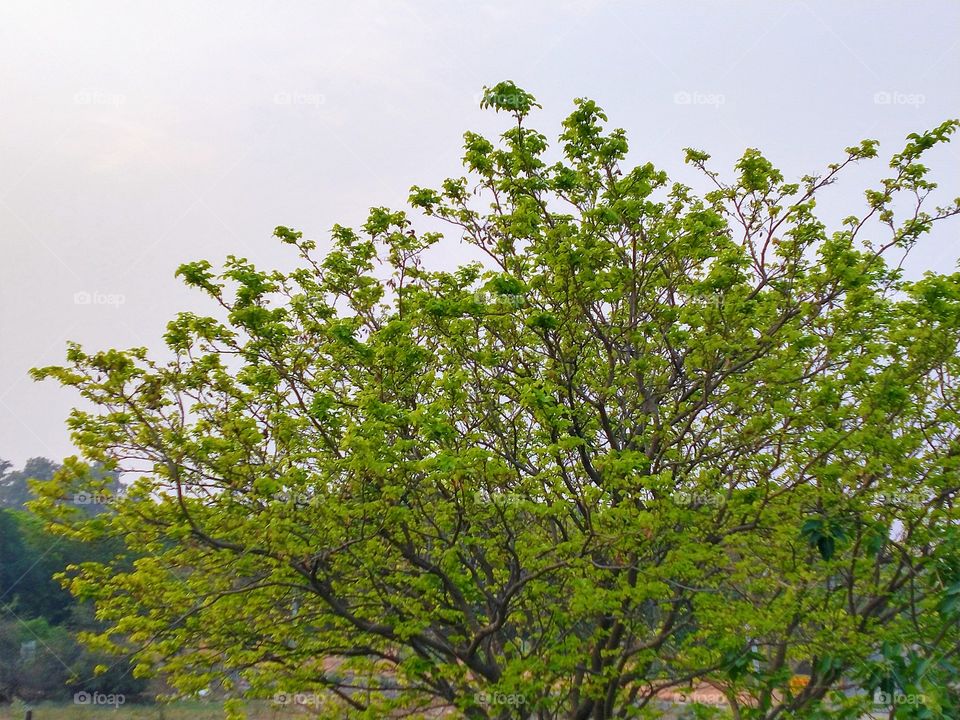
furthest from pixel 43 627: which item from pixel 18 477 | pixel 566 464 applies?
pixel 18 477

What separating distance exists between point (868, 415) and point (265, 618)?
23.7ft

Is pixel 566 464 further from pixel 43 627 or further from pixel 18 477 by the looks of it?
pixel 18 477

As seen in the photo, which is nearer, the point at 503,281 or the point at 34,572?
the point at 503,281

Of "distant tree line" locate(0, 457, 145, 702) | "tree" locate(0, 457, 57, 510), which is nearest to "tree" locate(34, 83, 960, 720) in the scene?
"distant tree line" locate(0, 457, 145, 702)

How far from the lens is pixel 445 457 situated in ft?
25.4

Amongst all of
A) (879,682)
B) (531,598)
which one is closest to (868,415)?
(879,682)

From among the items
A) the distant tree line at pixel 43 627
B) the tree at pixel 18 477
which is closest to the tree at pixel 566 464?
the distant tree line at pixel 43 627

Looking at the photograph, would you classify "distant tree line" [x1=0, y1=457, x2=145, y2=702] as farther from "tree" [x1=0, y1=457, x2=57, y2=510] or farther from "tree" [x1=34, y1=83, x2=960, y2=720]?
"tree" [x1=0, y1=457, x2=57, y2=510]

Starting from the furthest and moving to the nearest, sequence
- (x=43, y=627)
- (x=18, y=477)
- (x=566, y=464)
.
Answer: (x=18, y=477)
(x=43, y=627)
(x=566, y=464)

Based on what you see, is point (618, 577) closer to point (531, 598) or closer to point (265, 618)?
A: point (531, 598)

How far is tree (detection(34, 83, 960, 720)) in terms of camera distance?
8906 millimetres

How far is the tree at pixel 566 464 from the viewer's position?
891cm

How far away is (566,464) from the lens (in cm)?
1061

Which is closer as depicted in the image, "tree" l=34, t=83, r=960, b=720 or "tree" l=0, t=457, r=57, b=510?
"tree" l=34, t=83, r=960, b=720
